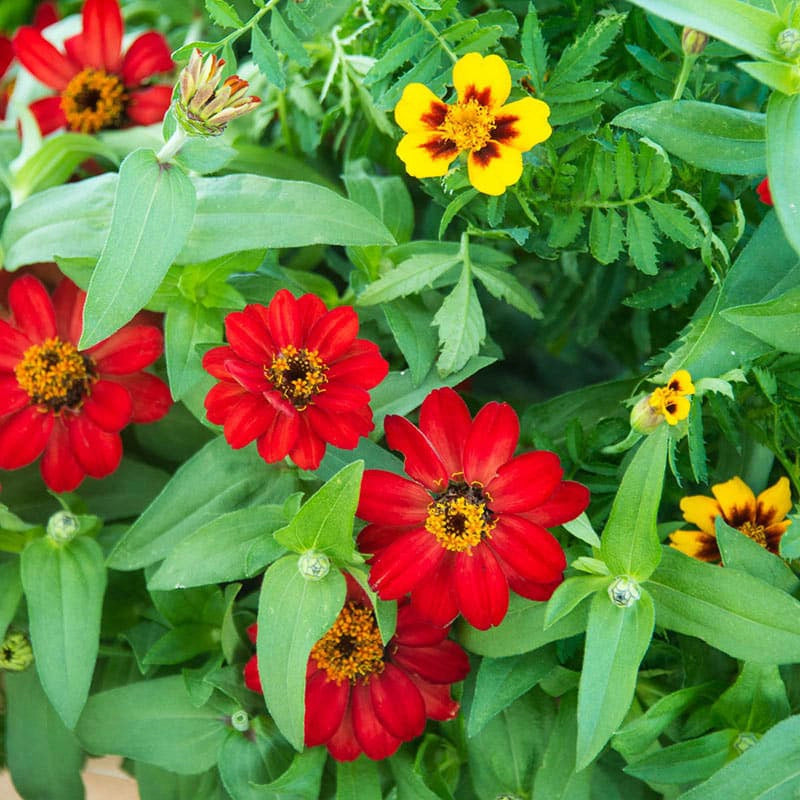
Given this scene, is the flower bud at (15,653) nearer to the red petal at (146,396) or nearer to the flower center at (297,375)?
Answer: the red petal at (146,396)

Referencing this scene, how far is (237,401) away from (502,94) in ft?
0.75

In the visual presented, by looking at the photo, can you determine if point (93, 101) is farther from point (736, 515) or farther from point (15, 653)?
point (736, 515)

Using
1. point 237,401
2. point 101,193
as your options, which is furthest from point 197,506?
point 101,193

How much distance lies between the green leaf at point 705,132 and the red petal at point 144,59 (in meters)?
0.43

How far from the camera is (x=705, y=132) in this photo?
Answer: 543mm

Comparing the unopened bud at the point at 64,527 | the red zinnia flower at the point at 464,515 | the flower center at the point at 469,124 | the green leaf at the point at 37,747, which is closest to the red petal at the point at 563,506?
the red zinnia flower at the point at 464,515

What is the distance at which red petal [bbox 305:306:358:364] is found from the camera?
568 millimetres

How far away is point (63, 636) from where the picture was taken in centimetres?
63

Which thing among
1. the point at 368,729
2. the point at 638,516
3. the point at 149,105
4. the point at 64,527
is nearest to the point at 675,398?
the point at 638,516

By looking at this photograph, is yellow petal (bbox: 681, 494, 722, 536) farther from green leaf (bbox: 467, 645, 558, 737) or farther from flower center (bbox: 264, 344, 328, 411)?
flower center (bbox: 264, 344, 328, 411)

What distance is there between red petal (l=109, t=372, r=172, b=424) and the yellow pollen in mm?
218

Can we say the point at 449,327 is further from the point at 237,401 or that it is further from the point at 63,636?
the point at 63,636

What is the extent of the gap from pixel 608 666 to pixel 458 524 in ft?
0.37

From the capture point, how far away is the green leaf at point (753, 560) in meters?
0.56
